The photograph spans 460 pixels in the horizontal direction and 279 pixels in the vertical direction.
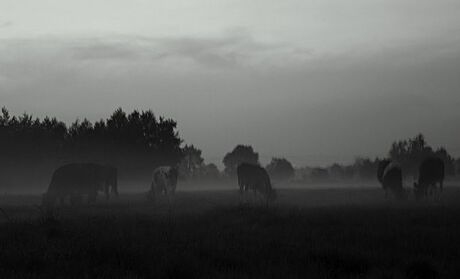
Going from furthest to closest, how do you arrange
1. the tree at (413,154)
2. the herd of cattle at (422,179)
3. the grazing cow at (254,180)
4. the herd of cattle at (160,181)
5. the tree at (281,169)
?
the tree at (281,169) → the tree at (413,154) → the grazing cow at (254,180) → the herd of cattle at (422,179) → the herd of cattle at (160,181)

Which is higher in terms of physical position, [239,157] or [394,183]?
[239,157]

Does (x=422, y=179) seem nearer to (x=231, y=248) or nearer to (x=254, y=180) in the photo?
(x=254, y=180)

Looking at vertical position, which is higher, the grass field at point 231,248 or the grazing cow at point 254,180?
the grazing cow at point 254,180

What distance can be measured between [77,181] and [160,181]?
6.96 m

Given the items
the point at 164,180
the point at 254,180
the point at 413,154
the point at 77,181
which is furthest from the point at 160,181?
the point at 413,154

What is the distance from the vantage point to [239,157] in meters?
124

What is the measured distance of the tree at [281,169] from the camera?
469 ft

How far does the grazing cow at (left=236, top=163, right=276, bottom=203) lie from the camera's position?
32.6 metres

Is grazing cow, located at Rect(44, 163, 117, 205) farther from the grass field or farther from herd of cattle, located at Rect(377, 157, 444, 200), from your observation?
herd of cattle, located at Rect(377, 157, 444, 200)

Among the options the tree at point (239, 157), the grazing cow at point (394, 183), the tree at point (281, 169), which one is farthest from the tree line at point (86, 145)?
the tree at point (281, 169)

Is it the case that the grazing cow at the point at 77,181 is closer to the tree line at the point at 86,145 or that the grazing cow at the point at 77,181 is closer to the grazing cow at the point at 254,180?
the grazing cow at the point at 254,180

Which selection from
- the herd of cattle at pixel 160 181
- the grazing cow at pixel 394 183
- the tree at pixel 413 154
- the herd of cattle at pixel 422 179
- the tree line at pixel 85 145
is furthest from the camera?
the tree at pixel 413 154

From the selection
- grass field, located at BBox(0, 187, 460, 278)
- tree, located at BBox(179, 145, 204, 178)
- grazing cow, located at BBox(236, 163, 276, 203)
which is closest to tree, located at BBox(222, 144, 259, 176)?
tree, located at BBox(179, 145, 204, 178)

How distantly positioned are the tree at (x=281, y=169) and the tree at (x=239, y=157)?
18.6 m
